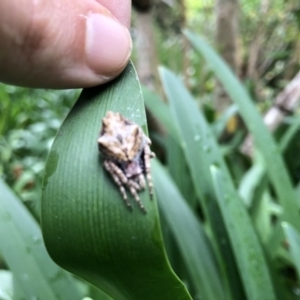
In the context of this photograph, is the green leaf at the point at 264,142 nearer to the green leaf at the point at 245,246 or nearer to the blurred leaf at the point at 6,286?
the green leaf at the point at 245,246

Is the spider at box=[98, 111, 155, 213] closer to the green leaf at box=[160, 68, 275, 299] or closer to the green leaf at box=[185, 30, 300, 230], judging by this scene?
the green leaf at box=[160, 68, 275, 299]

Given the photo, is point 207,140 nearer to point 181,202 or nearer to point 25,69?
point 181,202

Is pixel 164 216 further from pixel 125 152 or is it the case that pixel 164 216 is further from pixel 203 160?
pixel 125 152

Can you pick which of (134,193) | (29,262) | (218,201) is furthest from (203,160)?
(134,193)

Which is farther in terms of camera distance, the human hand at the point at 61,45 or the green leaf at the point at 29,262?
the green leaf at the point at 29,262

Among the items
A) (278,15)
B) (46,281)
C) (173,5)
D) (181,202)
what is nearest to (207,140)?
(181,202)

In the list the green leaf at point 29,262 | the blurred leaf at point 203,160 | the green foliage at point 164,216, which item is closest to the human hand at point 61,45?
the green foliage at point 164,216
